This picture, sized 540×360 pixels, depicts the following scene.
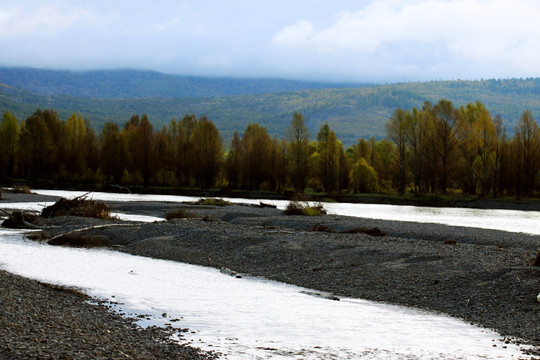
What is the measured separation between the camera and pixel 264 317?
1478 cm

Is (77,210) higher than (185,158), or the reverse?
(185,158)

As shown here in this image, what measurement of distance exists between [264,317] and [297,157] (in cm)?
7853

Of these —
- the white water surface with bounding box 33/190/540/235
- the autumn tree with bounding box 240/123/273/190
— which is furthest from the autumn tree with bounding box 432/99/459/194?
the autumn tree with bounding box 240/123/273/190

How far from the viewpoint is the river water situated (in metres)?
12.0

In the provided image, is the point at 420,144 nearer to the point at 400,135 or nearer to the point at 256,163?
the point at 400,135

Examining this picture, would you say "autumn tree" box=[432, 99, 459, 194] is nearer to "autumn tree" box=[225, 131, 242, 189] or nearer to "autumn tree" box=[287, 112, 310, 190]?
"autumn tree" box=[287, 112, 310, 190]

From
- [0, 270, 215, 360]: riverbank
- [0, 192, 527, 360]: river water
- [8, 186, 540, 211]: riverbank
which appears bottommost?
[8, 186, 540, 211]: riverbank

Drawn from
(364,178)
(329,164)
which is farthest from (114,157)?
(364,178)

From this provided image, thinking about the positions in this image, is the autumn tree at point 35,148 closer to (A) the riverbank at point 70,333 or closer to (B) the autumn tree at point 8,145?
(B) the autumn tree at point 8,145

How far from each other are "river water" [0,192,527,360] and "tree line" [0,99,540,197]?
6544 cm

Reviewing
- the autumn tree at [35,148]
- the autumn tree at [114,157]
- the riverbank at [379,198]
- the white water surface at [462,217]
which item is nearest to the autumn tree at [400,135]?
the riverbank at [379,198]

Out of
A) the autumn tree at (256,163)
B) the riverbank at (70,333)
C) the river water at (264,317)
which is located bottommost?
the river water at (264,317)

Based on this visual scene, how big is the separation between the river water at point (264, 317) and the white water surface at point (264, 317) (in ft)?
0.07

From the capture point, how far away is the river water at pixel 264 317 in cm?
1199
